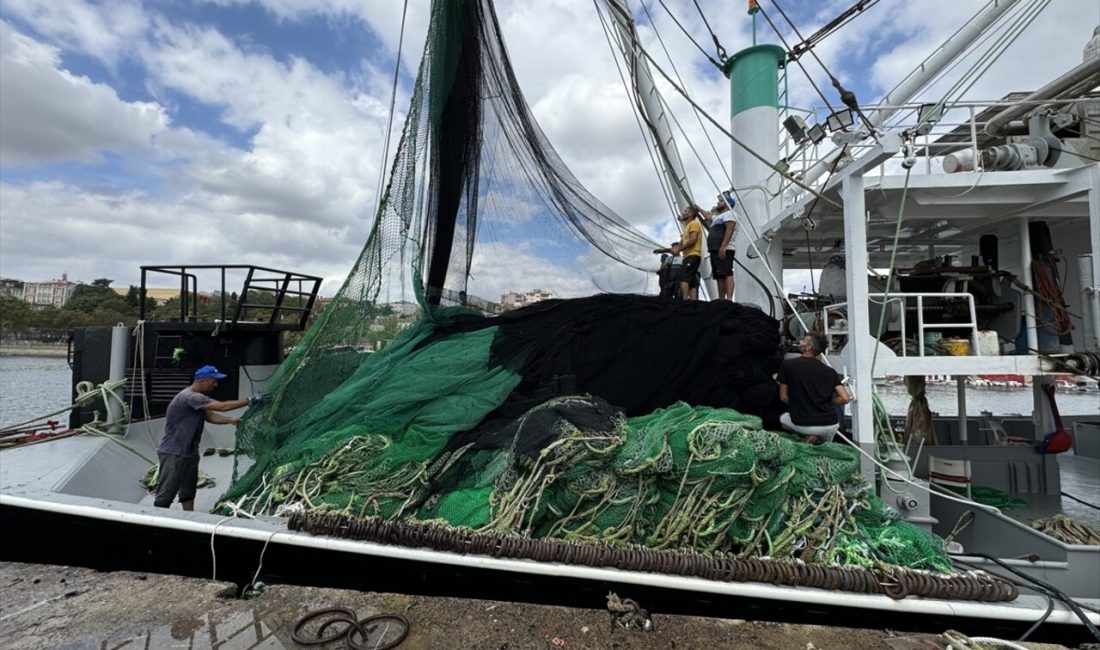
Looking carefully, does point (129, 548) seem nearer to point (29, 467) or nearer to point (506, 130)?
point (29, 467)

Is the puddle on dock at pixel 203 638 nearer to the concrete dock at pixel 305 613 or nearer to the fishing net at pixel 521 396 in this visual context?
the concrete dock at pixel 305 613

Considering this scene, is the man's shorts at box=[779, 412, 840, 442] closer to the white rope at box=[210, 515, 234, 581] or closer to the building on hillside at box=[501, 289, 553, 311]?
the building on hillside at box=[501, 289, 553, 311]

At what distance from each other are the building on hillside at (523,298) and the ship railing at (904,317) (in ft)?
8.51

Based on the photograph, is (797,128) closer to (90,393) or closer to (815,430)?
(815,430)

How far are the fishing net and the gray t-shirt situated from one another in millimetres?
391

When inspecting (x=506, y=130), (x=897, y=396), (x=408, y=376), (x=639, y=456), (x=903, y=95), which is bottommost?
(x=897, y=396)

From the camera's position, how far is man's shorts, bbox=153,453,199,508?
13.1 feet

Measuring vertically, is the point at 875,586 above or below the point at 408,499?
below

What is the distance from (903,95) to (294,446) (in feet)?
26.9

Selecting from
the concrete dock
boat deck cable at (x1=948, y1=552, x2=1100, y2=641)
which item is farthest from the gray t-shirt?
boat deck cable at (x1=948, y1=552, x2=1100, y2=641)

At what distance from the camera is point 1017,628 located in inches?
105

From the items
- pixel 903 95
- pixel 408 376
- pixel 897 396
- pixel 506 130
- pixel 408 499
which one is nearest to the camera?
pixel 408 499

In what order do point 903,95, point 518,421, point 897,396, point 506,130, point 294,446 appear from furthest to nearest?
point 897,396 < point 903,95 < point 506,130 < point 294,446 < point 518,421

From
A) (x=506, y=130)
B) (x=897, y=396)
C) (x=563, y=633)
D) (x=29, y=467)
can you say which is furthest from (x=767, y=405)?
(x=897, y=396)
